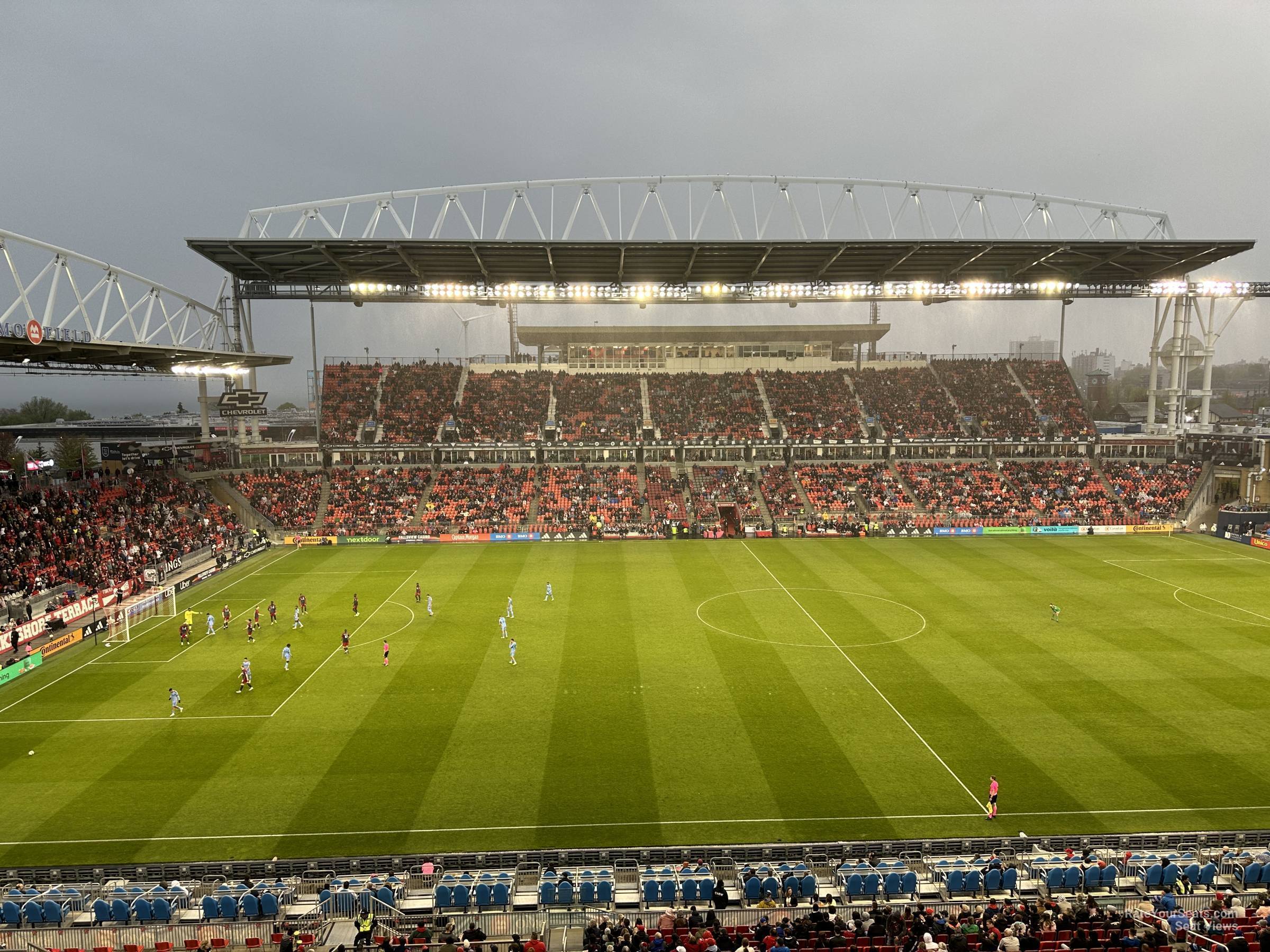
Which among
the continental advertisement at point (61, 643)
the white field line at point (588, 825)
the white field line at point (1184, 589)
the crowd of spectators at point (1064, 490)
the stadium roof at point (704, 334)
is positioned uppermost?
the stadium roof at point (704, 334)

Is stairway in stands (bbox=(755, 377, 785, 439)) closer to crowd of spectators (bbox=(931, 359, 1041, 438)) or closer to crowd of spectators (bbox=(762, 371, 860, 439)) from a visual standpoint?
crowd of spectators (bbox=(762, 371, 860, 439))

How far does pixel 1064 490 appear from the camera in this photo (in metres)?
56.9

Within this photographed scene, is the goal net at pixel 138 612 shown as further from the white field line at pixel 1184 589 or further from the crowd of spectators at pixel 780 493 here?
the white field line at pixel 1184 589

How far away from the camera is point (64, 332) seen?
33.2 meters

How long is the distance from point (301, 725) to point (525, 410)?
45806 mm

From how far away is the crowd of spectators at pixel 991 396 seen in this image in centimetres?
6372

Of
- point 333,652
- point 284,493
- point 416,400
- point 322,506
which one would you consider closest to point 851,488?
point 416,400

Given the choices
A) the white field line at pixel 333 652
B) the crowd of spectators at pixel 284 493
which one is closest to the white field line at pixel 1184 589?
the white field line at pixel 333 652

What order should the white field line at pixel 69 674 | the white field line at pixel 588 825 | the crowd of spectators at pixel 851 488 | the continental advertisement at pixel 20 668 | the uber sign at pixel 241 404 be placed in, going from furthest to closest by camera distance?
the crowd of spectators at pixel 851 488
the uber sign at pixel 241 404
the continental advertisement at pixel 20 668
the white field line at pixel 69 674
the white field line at pixel 588 825

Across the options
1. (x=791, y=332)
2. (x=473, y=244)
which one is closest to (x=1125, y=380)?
(x=791, y=332)

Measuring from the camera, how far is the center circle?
29578mm

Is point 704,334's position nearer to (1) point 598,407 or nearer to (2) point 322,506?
(1) point 598,407

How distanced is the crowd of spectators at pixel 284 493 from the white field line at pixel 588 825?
3890 cm

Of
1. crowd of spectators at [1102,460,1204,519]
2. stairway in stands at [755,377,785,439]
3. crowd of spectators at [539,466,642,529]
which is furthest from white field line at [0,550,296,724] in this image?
crowd of spectators at [1102,460,1204,519]
